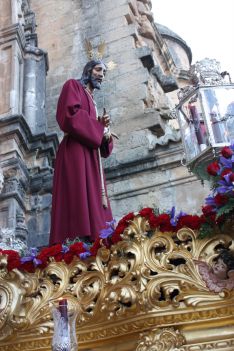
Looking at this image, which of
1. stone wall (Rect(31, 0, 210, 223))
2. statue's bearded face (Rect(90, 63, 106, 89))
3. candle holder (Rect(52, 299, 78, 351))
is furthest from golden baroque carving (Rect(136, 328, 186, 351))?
stone wall (Rect(31, 0, 210, 223))

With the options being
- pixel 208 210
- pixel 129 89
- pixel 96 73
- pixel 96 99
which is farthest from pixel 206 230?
pixel 96 99

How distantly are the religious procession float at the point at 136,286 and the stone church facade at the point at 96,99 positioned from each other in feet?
8.38

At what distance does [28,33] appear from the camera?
34.4 feet

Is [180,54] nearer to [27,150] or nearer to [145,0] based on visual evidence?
[145,0]

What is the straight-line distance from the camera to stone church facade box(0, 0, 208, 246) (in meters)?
7.82

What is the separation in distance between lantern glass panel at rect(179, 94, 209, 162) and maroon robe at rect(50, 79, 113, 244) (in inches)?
31.9

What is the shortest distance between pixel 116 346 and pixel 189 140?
2026 mm

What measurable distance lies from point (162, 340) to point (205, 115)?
2138 millimetres

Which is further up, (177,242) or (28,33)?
(28,33)

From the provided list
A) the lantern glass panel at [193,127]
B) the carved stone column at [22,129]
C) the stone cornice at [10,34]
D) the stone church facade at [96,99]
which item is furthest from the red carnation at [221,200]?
the stone cornice at [10,34]

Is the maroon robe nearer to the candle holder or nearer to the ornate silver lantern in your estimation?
the ornate silver lantern

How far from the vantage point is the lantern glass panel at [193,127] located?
430 cm

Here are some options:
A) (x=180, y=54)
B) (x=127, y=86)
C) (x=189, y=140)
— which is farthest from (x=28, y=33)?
(x=180, y=54)

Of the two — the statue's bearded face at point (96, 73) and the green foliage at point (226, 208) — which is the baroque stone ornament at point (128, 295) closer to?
A: the green foliage at point (226, 208)
